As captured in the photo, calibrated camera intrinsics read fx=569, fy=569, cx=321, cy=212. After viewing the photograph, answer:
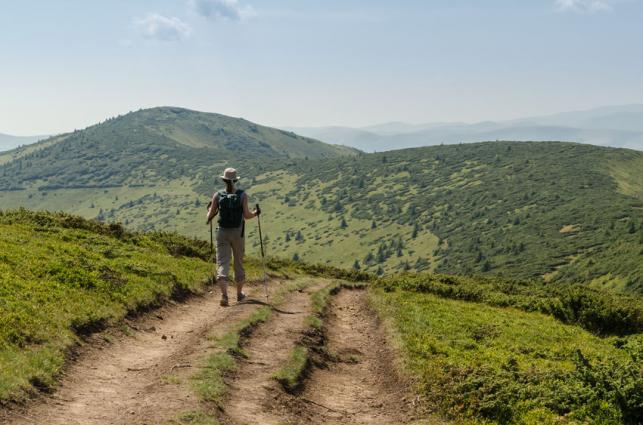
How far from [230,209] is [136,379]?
27.4ft

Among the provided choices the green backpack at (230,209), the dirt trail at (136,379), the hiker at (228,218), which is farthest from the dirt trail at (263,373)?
the green backpack at (230,209)

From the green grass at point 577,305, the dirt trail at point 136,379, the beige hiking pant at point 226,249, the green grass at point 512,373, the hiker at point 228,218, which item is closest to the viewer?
the dirt trail at point 136,379

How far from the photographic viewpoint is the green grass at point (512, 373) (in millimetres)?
10867

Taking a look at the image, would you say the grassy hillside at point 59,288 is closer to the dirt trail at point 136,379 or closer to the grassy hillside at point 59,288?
the grassy hillside at point 59,288

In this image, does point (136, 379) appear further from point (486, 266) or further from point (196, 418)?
point (486, 266)

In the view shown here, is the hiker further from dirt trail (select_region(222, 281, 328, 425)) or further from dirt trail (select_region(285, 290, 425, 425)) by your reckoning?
dirt trail (select_region(285, 290, 425, 425))

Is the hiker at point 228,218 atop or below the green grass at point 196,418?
atop

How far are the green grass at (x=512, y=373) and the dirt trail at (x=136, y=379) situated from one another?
519cm

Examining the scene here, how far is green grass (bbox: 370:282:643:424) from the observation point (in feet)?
35.7

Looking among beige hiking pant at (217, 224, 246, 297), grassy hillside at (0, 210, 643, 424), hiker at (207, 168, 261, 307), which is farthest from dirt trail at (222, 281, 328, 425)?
grassy hillside at (0, 210, 643, 424)

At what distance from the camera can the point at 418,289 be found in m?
35.1

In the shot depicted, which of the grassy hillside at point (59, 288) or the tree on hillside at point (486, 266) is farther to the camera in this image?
the tree on hillside at point (486, 266)

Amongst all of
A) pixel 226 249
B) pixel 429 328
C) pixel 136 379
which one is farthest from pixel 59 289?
pixel 429 328

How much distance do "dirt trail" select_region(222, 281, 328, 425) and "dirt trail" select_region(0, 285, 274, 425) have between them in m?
0.89
